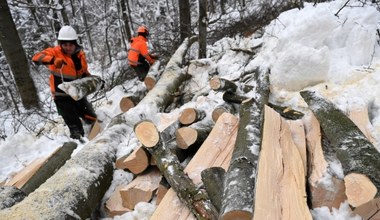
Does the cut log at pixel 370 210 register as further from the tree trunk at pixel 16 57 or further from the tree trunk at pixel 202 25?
the tree trunk at pixel 16 57

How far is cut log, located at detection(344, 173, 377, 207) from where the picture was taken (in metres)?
1.94

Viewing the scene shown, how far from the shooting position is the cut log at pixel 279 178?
6.41 ft

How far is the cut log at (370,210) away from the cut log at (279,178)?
1.03 ft

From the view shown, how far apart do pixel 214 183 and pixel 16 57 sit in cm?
586

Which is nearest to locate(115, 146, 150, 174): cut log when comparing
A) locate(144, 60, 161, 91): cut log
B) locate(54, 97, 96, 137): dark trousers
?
locate(54, 97, 96, 137): dark trousers

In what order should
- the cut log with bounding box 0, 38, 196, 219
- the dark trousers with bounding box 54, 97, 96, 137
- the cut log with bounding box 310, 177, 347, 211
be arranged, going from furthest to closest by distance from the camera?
the dark trousers with bounding box 54, 97, 96, 137 → the cut log with bounding box 0, 38, 196, 219 → the cut log with bounding box 310, 177, 347, 211

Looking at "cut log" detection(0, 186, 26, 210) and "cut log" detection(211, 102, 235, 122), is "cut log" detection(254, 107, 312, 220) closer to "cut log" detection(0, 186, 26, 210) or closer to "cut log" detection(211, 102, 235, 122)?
"cut log" detection(211, 102, 235, 122)

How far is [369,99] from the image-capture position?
3471mm

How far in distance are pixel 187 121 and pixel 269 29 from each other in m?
3.43

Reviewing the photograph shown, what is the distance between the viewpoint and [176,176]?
8.75 feet

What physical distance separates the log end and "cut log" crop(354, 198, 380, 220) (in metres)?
1.68

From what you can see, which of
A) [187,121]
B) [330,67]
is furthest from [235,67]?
[187,121]

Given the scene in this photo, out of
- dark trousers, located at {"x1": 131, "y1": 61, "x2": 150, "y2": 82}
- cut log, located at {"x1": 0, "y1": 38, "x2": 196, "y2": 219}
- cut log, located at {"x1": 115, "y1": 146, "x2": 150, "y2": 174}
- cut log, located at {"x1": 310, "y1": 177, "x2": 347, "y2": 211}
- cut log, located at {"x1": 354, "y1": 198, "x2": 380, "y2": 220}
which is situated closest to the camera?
cut log, located at {"x1": 354, "y1": 198, "x2": 380, "y2": 220}

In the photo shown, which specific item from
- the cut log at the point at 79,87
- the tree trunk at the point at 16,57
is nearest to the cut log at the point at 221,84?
the cut log at the point at 79,87
